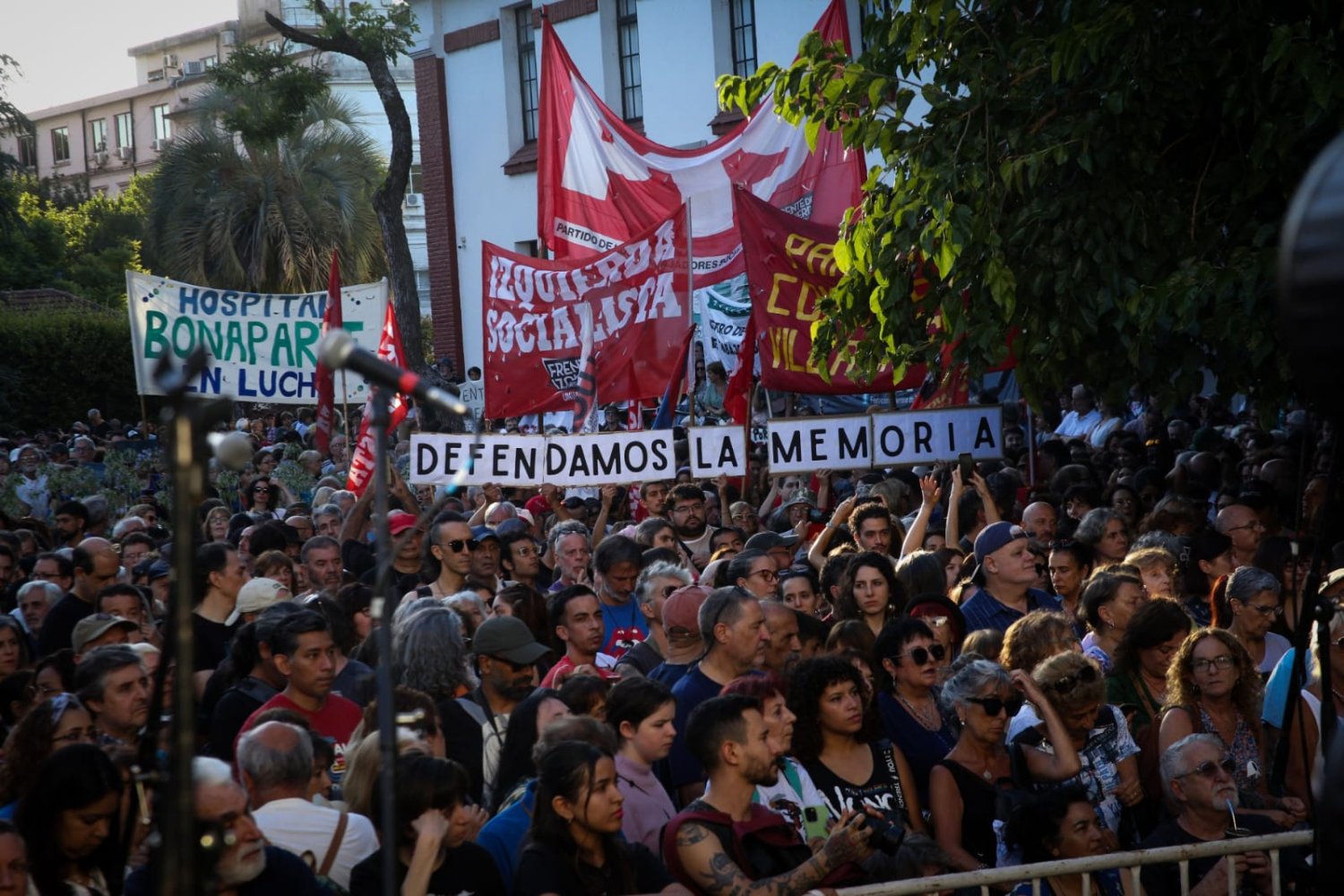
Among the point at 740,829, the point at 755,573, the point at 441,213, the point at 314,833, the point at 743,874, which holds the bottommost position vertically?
the point at 743,874

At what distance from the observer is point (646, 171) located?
598 inches

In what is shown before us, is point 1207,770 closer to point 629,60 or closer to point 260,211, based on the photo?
point 629,60

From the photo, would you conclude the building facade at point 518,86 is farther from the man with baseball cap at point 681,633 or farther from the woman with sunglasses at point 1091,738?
the woman with sunglasses at point 1091,738

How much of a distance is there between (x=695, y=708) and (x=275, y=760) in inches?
50.3

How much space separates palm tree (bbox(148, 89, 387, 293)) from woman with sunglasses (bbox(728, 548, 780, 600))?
31.3 meters

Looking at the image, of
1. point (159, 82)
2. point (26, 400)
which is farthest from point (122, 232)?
point (26, 400)

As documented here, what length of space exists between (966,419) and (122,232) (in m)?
62.1

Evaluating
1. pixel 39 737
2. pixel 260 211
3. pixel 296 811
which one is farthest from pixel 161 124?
pixel 296 811

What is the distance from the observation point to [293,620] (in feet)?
19.7

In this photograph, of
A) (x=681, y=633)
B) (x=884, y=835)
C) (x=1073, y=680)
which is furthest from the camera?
(x=681, y=633)

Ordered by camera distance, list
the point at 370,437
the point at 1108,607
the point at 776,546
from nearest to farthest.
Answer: the point at 1108,607 < the point at 776,546 < the point at 370,437

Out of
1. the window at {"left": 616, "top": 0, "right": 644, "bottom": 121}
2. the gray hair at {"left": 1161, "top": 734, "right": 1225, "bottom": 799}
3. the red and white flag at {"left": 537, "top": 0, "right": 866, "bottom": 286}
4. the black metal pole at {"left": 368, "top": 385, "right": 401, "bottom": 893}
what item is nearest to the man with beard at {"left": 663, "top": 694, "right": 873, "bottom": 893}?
the gray hair at {"left": 1161, "top": 734, "right": 1225, "bottom": 799}

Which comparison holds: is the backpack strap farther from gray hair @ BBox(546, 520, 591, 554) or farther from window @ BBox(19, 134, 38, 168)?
window @ BBox(19, 134, 38, 168)

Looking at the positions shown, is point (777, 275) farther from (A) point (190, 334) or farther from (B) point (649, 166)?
(A) point (190, 334)
